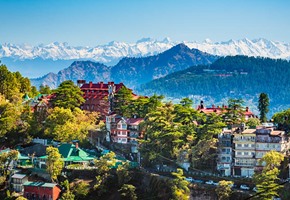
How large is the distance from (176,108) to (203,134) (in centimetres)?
707

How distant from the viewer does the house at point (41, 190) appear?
5312 centimetres

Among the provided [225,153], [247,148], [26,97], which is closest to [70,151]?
[225,153]

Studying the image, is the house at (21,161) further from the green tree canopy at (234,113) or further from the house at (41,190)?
the green tree canopy at (234,113)

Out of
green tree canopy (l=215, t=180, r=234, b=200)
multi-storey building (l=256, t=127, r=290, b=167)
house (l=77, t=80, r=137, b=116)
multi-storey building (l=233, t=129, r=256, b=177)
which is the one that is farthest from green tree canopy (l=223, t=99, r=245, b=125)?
Result: house (l=77, t=80, r=137, b=116)

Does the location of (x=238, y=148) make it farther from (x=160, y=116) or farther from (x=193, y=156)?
(x=160, y=116)

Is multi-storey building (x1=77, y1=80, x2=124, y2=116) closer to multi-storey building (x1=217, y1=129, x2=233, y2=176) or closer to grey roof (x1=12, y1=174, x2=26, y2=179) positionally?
grey roof (x1=12, y1=174, x2=26, y2=179)

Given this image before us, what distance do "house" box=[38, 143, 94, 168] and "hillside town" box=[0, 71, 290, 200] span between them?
11cm

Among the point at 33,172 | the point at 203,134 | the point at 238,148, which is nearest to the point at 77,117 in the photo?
the point at 33,172

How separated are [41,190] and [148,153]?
462 inches

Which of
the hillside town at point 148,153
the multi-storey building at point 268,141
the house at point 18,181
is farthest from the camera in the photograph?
the house at point 18,181

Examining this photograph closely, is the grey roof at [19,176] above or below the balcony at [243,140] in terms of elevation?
below

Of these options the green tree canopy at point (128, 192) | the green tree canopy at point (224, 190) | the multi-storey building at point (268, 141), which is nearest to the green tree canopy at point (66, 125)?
the green tree canopy at point (128, 192)

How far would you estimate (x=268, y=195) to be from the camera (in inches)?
1745

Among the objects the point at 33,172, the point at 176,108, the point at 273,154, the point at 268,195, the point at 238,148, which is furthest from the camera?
the point at 176,108
